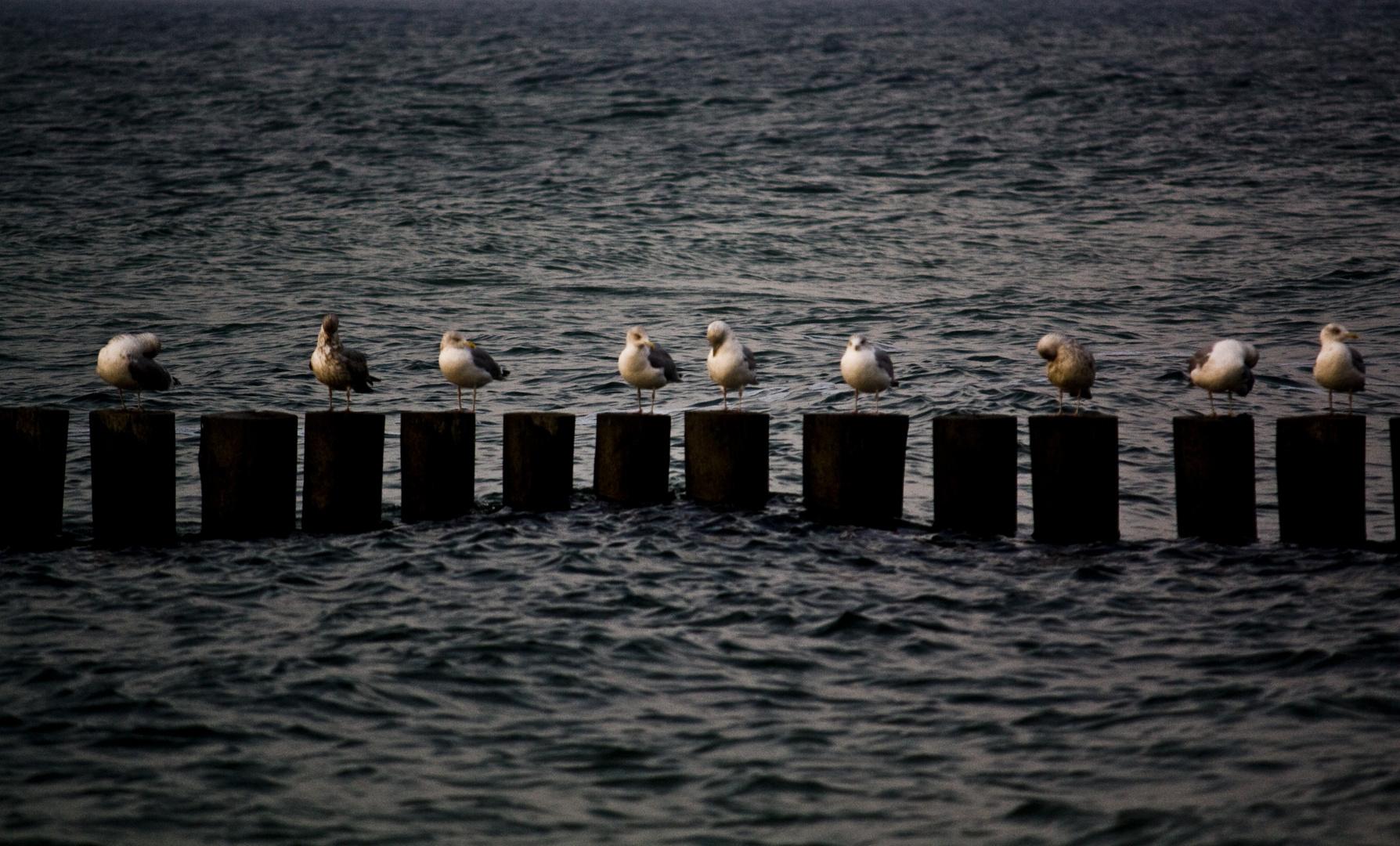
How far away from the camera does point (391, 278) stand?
2406 cm

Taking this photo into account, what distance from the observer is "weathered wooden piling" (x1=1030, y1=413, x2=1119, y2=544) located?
8.80 meters

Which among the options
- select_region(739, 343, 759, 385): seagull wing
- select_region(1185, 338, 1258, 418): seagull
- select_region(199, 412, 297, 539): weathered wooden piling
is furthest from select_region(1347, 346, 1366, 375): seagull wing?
select_region(199, 412, 297, 539): weathered wooden piling

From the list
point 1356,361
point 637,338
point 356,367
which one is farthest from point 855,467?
point 356,367

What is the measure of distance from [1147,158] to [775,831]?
30.4 metres

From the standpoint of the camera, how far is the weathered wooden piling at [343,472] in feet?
30.6

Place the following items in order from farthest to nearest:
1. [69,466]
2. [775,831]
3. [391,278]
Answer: [391,278] → [69,466] → [775,831]

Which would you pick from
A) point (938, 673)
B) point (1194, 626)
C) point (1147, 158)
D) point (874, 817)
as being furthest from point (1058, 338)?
point (1147, 158)

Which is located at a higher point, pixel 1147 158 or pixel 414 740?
pixel 1147 158

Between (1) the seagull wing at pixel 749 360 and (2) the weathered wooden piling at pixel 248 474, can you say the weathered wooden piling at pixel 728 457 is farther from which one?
(2) the weathered wooden piling at pixel 248 474

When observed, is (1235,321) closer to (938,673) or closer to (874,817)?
(938,673)

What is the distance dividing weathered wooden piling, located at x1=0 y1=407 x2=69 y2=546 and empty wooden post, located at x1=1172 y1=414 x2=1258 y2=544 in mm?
7606

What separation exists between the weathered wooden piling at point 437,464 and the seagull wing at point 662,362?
4.93 feet

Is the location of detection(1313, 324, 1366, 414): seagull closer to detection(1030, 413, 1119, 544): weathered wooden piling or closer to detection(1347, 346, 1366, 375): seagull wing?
detection(1347, 346, 1366, 375): seagull wing

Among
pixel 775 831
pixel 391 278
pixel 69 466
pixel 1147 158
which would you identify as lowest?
pixel 775 831
